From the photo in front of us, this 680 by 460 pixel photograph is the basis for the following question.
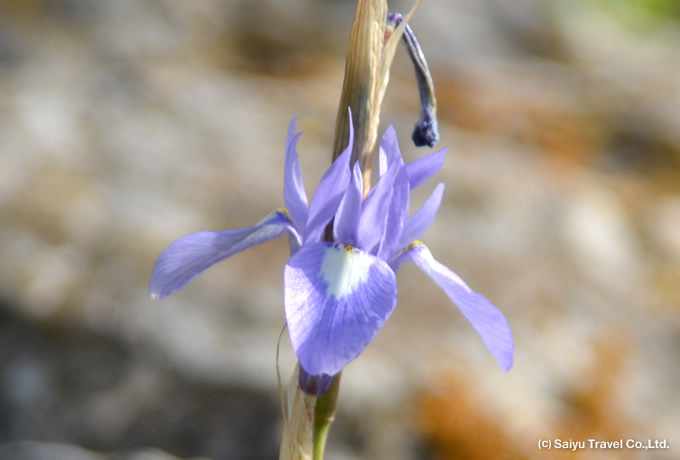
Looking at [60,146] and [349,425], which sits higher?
[60,146]

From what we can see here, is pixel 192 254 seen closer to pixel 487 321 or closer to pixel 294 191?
pixel 294 191

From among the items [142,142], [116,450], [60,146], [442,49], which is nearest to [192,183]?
[142,142]

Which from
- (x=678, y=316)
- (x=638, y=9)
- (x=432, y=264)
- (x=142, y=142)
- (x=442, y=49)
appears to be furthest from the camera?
(x=638, y=9)

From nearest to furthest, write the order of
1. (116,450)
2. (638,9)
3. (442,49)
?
(116,450)
(442,49)
(638,9)

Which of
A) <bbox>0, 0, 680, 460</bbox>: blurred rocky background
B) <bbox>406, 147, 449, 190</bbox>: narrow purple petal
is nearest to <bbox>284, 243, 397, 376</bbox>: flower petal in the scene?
<bbox>406, 147, 449, 190</bbox>: narrow purple petal

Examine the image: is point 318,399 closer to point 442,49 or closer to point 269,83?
point 269,83

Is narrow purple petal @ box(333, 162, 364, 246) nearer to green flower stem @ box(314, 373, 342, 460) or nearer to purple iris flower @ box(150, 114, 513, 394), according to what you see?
purple iris flower @ box(150, 114, 513, 394)
